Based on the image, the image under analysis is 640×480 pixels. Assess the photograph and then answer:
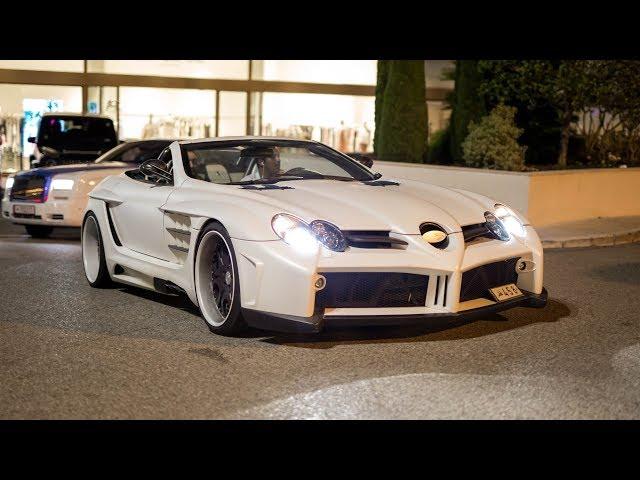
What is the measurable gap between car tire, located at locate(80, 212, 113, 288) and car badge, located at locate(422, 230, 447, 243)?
11.0ft

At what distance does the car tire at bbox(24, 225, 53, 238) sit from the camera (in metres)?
14.5

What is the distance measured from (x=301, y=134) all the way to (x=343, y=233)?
2323cm

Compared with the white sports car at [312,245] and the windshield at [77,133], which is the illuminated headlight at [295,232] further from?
the windshield at [77,133]

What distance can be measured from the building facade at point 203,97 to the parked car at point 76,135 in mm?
7514

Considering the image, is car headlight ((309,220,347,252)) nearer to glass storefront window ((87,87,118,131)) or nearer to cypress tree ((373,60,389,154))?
cypress tree ((373,60,389,154))

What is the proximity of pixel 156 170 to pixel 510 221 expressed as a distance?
9.29 ft

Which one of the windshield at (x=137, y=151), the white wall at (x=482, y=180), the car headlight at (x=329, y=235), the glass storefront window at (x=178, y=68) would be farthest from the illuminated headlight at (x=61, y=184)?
the glass storefront window at (x=178, y=68)

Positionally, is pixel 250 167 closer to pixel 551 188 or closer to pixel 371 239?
pixel 371 239

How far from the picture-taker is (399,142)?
20266 millimetres

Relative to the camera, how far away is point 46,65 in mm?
27406

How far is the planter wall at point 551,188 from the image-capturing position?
15.7m

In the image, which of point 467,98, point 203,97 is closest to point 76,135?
point 467,98
